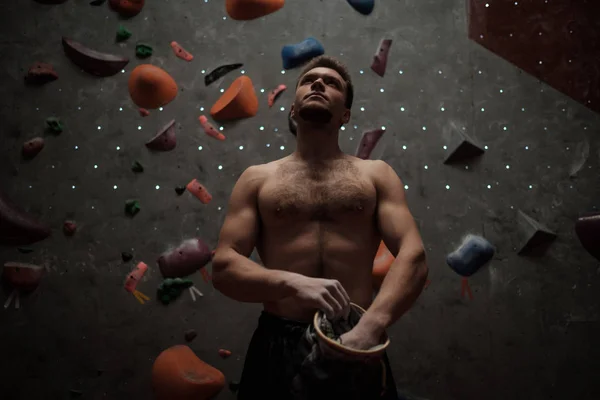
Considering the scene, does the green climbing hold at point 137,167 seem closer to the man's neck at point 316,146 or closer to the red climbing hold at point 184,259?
the red climbing hold at point 184,259

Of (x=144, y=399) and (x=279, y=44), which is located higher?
(x=279, y=44)

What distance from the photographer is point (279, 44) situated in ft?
9.08

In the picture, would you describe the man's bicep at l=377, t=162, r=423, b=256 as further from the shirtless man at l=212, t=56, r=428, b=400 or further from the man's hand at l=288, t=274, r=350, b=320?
the man's hand at l=288, t=274, r=350, b=320

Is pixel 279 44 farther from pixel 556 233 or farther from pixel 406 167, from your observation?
pixel 556 233

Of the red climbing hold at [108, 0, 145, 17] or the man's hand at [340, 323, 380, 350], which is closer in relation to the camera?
the man's hand at [340, 323, 380, 350]

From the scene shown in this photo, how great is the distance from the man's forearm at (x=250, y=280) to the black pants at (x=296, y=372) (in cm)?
14

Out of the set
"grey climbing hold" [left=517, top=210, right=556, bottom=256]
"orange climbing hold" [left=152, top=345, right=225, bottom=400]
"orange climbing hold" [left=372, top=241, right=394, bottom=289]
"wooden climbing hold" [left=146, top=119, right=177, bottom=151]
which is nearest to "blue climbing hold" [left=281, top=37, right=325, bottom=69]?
"wooden climbing hold" [left=146, top=119, right=177, bottom=151]

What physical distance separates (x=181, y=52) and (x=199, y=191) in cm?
66

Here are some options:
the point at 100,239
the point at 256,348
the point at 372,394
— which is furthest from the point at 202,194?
the point at 372,394

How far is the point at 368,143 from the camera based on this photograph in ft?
8.80

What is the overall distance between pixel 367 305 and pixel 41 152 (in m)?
1.69

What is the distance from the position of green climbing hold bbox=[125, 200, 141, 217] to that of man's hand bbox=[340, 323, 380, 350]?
1.37m

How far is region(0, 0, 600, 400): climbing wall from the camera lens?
8.34ft

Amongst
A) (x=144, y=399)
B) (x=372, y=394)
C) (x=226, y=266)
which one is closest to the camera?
(x=372, y=394)
